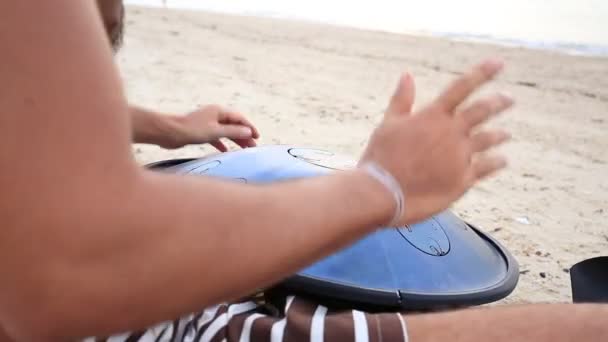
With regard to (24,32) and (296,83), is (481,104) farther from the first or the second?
(296,83)

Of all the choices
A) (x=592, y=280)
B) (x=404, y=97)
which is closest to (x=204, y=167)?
(x=404, y=97)

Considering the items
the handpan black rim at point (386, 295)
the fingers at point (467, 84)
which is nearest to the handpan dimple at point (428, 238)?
the handpan black rim at point (386, 295)

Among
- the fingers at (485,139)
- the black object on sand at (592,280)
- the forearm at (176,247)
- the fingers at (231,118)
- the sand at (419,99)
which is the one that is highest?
the fingers at (485,139)

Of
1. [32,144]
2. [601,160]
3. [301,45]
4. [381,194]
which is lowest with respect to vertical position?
[301,45]

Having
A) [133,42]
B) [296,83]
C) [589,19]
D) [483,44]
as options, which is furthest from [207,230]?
[589,19]

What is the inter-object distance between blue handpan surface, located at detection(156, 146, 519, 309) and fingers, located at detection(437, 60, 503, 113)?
35 centimetres

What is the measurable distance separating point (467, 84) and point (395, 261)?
0.53 metres

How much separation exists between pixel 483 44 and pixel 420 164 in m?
9.05

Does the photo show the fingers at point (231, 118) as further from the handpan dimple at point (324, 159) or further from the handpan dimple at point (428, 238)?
the handpan dimple at point (428, 238)

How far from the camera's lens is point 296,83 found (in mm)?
5762

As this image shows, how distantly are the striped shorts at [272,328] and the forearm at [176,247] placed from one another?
27 centimetres

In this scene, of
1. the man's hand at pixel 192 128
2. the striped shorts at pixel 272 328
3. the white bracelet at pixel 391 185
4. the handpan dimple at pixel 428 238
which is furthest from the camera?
the man's hand at pixel 192 128

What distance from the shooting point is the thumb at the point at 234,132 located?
1.71 metres

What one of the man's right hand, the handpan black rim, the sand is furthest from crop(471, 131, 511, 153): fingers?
the sand
